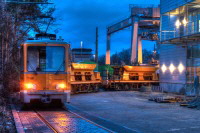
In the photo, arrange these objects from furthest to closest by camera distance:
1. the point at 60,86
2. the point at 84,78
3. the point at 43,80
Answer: the point at 84,78
the point at 60,86
the point at 43,80

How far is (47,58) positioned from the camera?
1452 cm

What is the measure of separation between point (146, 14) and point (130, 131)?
31667 millimetres

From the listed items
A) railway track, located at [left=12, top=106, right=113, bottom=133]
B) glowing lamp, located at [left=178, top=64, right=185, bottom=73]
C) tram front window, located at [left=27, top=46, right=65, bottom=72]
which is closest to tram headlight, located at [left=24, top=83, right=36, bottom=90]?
tram front window, located at [left=27, top=46, right=65, bottom=72]

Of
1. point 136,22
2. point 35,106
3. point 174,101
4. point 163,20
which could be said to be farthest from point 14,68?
point 136,22

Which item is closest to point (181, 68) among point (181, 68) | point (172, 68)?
point (181, 68)

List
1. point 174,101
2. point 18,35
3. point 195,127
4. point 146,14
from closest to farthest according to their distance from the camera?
point 195,127 < point 174,101 < point 18,35 < point 146,14

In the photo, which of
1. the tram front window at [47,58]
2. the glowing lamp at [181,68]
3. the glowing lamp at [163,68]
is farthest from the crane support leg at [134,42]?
the tram front window at [47,58]

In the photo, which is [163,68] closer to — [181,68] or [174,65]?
[174,65]

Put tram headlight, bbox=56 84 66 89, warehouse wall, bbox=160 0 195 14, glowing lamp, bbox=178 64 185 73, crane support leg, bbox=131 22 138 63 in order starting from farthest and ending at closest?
crane support leg, bbox=131 22 138 63
warehouse wall, bbox=160 0 195 14
glowing lamp, bbox=178 64 185 73
tram headlight, bbox=56 84 66 89

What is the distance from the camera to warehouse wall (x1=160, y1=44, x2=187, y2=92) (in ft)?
88.7

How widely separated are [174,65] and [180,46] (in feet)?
6.94

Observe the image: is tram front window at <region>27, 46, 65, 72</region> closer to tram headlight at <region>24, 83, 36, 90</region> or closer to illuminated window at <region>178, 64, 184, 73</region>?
tram headlight at <region>24, 83, 36, 90</region>

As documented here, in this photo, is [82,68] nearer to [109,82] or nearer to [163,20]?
[109,82]

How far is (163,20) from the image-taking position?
101 ft
